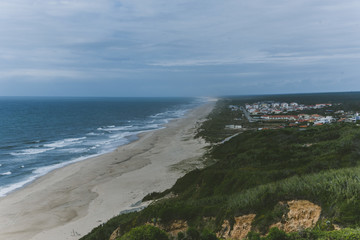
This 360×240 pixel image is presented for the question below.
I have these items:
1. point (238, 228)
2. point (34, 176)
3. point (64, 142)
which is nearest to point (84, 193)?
point (34, 176)

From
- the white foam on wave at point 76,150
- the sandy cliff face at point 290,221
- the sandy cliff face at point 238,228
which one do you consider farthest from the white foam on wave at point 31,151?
the sandy cliff face at point 238,228

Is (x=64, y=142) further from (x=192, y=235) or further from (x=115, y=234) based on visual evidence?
(x=192, y=235)

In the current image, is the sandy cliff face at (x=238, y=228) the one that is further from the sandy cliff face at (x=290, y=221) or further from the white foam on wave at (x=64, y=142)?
the white foam on wave at (x=64, y=142)

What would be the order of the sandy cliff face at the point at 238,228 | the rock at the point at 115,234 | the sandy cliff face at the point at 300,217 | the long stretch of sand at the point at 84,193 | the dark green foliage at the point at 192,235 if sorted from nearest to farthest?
the sandy cliff face at the point at 300,217 < the dark green foliage at the point at 192,235 < the sandy cliff face at the point at 238,228 < the rock at the point at 115,234 < the long stretch of sand at the point at 84,193

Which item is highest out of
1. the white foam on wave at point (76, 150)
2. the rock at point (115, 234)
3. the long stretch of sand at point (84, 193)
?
the rock at point (115, 234)

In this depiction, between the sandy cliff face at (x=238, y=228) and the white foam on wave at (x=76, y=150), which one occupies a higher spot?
the sandy cliff face at (x=238, y=228)

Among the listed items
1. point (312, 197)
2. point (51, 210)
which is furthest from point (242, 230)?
point (51, 210)

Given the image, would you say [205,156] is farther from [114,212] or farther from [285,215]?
[285,215]

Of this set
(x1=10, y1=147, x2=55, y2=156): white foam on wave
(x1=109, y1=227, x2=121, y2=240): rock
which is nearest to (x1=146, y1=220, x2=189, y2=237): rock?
(x1=109, y1=227, x2=121, y2=240): rock

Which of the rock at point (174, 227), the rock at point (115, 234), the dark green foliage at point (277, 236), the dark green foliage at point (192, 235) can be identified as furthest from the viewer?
the rock at point (115, 234)
